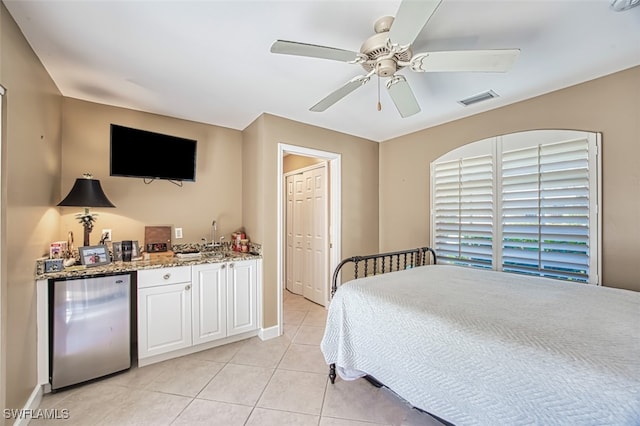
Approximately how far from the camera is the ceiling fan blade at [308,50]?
1.32m

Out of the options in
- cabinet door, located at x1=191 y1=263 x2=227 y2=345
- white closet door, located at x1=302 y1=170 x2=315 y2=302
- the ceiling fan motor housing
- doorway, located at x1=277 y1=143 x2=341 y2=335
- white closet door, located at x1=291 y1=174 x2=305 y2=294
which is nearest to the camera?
the ceiling fan motor housing

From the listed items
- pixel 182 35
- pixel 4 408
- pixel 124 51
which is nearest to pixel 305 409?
pixel 4 408

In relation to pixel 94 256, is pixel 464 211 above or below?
above

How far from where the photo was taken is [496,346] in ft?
3.87

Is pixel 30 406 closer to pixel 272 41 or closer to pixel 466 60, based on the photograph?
pixel 272 41

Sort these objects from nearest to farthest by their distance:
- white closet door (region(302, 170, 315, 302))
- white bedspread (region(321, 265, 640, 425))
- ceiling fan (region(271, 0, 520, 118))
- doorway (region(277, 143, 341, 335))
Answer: white bedspread (region(321, 265, 640, 425)), ceiling fan (region(271, 0, 520, 118)), doorway (region(277, 143, 341, 335)), white closet door (region(302, 170, 315, 302))

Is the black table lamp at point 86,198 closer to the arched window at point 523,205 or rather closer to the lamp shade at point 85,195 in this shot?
the lamp shade at point 85,195

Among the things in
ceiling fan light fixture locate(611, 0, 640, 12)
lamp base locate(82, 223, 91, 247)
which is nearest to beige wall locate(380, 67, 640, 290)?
ceiling fan light fixture locate(611, 0, 640, 12)

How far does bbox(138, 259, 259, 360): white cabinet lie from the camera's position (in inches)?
92.2

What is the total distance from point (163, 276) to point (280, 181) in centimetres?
148

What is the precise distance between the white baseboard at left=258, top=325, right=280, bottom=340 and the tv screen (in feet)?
6.04

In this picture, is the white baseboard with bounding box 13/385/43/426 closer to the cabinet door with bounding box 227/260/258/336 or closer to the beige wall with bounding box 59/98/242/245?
the beige wall with bounding box 59/98/242/245

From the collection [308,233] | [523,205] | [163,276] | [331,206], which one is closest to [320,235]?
[308,233]

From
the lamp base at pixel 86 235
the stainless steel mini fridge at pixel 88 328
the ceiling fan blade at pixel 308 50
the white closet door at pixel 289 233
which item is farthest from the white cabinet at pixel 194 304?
the ceiling fan blade at pixel 308 50
